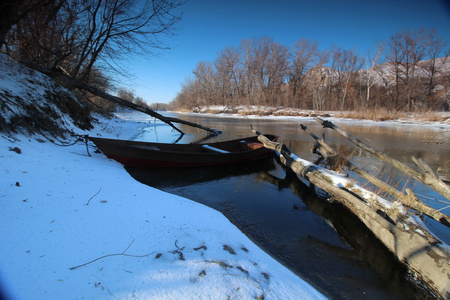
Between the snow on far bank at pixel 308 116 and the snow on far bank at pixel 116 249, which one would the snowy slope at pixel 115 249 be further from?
the snow on far bank at pixel 308 116

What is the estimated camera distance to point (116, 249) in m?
2.21

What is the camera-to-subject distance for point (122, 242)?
2340 mm

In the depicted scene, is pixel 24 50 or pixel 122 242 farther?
pixel 24 50

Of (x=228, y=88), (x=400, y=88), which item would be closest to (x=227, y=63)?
(x=228, y=88)

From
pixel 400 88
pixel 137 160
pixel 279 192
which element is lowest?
pixel 279 192

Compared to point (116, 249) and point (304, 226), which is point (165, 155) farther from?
point (116, 249)

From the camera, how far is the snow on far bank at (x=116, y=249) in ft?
5.72

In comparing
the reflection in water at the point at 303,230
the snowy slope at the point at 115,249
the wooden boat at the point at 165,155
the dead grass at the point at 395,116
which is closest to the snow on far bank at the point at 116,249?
the snowy slope at the point at 115,249

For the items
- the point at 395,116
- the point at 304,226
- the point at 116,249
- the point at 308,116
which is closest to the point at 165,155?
the point at 304,226

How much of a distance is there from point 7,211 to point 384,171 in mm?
9422

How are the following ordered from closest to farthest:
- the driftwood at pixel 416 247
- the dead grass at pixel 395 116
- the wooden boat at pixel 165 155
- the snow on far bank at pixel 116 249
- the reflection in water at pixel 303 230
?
the snow on far bank at pixel 116 249, the driftwood at pixel 416 247, the reflection in water at pixel 303 230, the wooden boat at pixel 165 155, the dead grass at pixel 395 116

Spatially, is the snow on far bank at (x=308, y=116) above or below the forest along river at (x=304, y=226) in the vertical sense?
above

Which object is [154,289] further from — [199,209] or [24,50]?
[24,50]

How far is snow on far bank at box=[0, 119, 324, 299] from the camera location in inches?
68.6
